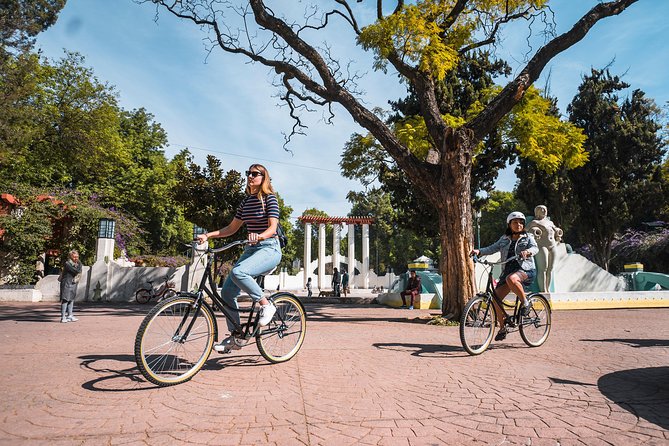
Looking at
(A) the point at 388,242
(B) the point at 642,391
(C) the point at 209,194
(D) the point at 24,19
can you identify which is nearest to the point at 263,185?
(B) the point at 642,391

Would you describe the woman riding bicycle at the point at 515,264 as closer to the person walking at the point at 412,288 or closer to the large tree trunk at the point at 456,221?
the large tree trunk at the point at 456,221

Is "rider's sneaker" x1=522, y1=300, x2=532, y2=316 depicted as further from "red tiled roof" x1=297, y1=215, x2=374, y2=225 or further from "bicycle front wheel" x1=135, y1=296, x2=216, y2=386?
"red tiled roof" x1=297, y1=215, x2=374, y2=225

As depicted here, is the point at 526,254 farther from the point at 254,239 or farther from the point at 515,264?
the point at 254,239

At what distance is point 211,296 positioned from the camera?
402cm

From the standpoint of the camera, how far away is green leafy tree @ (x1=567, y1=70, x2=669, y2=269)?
2503 centimetres

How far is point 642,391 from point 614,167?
2659 centimetres

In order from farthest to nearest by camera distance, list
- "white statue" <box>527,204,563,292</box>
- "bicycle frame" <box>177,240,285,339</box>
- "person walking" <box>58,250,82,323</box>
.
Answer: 1. "white statue" <box>527,204,563,292</box>
2. "person walking" <box>58,250,82,323</box>
3. "bicycle frame" <box>177,240,285,339</box>

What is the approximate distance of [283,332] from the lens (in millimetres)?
4574

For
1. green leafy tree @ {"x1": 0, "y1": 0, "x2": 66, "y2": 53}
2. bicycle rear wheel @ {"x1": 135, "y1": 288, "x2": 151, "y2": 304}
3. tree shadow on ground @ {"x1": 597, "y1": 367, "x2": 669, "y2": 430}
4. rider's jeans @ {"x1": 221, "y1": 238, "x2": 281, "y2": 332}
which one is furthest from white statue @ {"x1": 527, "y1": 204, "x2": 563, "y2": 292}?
green leafy tree @ {"x1": 0, "y1": 0, "x2": 66, "y2": 53}

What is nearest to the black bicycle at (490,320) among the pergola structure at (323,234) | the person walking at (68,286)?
the person walking at (68,286)

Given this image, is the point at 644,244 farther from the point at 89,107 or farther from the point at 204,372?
the point at 89,107

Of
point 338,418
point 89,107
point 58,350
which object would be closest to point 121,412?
point 338,418

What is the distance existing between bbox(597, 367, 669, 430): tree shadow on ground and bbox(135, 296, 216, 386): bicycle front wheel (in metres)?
3.44

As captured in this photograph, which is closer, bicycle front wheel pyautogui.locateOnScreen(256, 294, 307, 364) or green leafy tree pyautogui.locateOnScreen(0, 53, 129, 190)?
bicycle front wheel pyautogui.locateOnScreen(256, 294, 307, 364)
